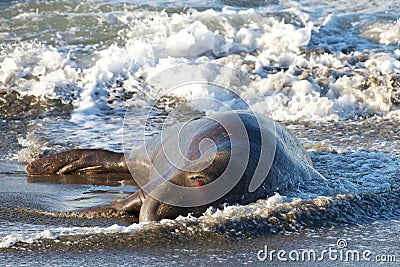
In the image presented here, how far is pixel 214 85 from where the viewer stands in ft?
32.7

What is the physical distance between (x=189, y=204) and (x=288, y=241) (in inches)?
26.9

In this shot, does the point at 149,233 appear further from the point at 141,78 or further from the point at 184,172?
the point at 141,78

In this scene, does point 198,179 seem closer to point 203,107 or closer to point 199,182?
point 199,182

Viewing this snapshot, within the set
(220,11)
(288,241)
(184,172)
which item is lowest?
(288,241)

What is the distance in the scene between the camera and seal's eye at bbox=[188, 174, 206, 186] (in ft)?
15.4

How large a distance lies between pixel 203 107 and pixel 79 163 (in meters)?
3.06

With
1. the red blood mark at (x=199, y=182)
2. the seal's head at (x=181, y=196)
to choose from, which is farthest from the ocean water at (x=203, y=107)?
the red blood mark at (x=199, y=182)

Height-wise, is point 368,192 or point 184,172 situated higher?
point 184,172

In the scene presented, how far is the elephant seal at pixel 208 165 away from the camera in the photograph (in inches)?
185

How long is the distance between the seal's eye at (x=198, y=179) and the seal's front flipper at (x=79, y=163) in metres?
1.82

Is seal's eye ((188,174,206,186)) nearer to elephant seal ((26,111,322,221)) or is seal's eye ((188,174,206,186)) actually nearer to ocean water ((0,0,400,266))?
elephant seal ((26,111,322,221))

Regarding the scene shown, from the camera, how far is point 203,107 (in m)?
9.27

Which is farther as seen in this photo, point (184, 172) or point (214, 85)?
point (214, 85)

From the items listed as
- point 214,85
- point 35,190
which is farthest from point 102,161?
point 214,85
